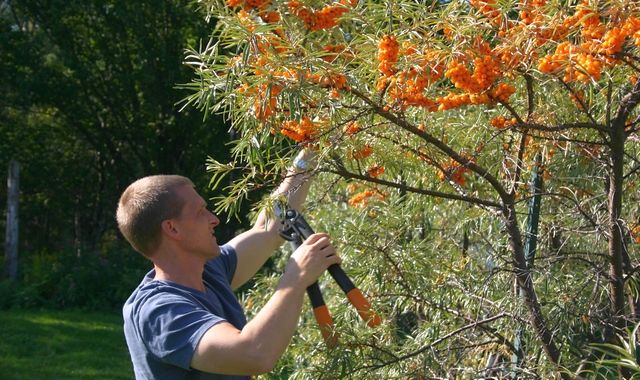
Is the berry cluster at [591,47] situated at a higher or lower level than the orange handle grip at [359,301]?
higher

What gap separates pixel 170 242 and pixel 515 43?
108 cm

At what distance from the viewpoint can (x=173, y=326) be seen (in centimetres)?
177

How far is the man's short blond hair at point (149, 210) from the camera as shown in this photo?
6.43 feet

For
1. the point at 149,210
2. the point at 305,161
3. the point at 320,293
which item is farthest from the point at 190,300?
the point at 305,161

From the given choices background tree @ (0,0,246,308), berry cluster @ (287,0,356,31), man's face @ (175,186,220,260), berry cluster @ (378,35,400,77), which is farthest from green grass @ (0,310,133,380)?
berry cluster @ (378,35,400,77)

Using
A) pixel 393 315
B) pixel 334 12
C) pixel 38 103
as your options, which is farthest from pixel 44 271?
pixel 334 12

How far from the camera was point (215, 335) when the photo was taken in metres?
1.69

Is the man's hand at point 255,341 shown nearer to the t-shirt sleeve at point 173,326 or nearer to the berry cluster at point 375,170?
the t-shirt sleeve at point 173,326

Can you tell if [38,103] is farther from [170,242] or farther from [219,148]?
[170,242]

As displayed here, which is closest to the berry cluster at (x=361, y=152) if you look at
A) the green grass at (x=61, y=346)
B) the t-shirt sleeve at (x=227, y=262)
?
the t-shirt sleeve at (x=227, y=262)

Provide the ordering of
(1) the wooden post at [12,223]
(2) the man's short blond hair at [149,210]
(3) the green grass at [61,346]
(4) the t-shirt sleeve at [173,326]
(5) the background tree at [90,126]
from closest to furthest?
(4) the t-shirt sleeve at [173,326]
(2) the man's short blond hair at [149,210]
(3) the green grass at [61,346]
(1) the wooden post at [12,223]
(5) the background tree at [90,126]

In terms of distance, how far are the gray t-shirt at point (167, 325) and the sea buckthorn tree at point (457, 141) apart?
322mm

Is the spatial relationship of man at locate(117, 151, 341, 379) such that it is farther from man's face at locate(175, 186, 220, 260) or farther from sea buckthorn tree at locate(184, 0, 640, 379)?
sea buckthorn tree at locate(184, 0, 640, 379)

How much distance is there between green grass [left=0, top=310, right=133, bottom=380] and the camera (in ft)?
21.4
